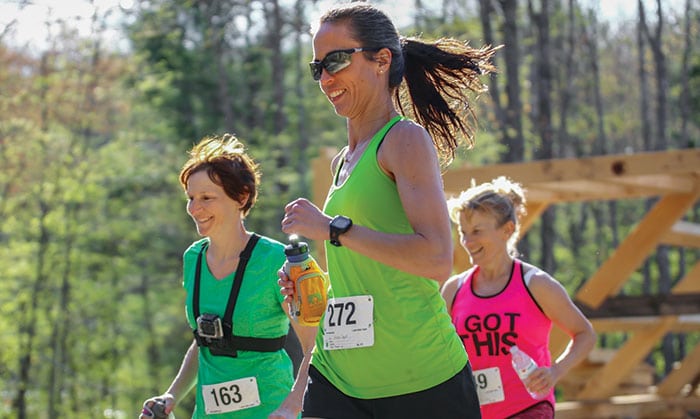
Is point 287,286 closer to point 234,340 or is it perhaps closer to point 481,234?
point 234,340

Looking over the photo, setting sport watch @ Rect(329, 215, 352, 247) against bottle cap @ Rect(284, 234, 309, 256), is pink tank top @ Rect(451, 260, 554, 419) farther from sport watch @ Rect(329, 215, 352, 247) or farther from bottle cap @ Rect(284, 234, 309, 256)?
sport watch @ Rect(329, 215, 352, 247)

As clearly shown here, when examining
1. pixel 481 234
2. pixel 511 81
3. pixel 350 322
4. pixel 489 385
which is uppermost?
pixel 511 81

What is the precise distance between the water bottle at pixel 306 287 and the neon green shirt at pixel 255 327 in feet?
3.42

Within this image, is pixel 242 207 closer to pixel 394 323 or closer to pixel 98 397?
pixel 394 323

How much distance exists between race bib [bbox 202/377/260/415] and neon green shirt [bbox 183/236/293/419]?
0.06 ft

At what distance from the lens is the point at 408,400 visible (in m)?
2.91

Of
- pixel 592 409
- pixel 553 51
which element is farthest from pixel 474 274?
pixel 553 51

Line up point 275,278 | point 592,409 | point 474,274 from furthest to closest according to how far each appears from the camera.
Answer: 1. point 592,409
2. point 474,274
3. point 275,278

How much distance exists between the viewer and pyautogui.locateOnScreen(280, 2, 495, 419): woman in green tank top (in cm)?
277

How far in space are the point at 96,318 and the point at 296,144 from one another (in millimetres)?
5587

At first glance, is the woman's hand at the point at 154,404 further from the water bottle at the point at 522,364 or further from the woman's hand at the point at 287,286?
the water bottle at the point at 522,364

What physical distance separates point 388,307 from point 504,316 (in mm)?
1577

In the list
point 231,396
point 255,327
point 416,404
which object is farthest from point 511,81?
point 416,404

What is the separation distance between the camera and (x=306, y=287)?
307 cm
